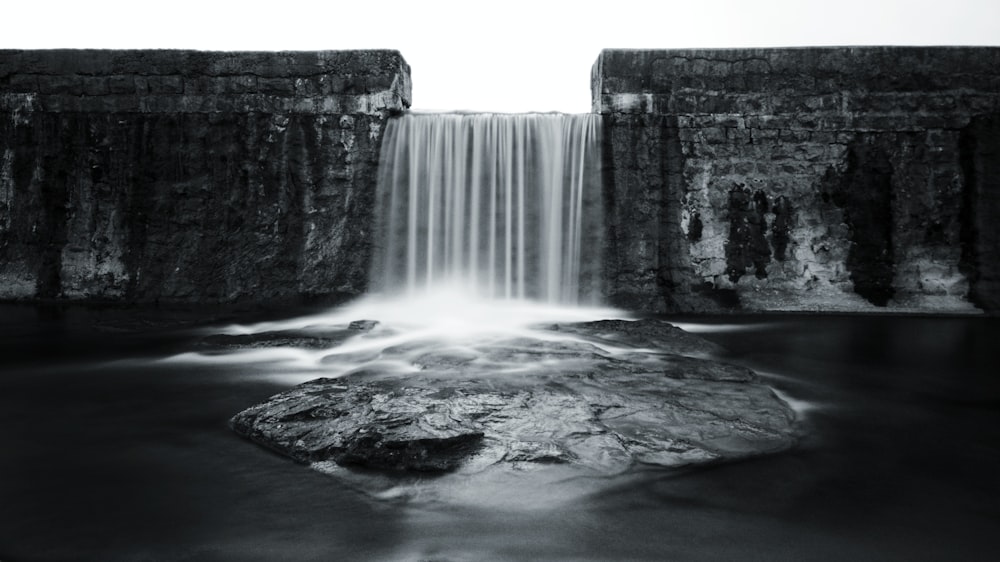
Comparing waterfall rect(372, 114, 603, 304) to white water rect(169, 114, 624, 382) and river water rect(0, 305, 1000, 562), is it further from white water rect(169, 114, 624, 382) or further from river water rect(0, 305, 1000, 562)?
river water rect(0, 305, 1000, 562)

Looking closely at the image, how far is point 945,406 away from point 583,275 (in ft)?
13.9

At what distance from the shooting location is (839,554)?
2363mm

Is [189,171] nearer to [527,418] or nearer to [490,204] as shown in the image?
[490,204]

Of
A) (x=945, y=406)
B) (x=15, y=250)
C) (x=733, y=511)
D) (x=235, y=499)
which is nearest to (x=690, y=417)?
(x=733, y=511)

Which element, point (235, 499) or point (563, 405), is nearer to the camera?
point (235, 499)

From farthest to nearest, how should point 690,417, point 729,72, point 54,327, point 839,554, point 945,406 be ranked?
1. point 729,72
2. point 54,327
3. point 945,406
4. point 690,417
5. point 839,554

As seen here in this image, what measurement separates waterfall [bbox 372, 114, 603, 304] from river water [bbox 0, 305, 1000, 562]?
11.8 ft

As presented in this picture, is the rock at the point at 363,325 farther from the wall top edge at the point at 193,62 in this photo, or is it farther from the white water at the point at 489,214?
the wall top edge at the point at 193,62

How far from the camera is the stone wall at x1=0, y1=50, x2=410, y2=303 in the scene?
8156 mm

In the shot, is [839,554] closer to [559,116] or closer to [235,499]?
[235,499]

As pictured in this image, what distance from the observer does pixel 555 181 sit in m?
8.19

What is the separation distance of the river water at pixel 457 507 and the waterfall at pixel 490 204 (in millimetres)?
3601

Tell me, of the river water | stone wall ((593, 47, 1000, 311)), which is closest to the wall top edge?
stone wall ((593, 47, 1000, 311))

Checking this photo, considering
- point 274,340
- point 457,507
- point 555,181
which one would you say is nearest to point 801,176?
point 555,181
